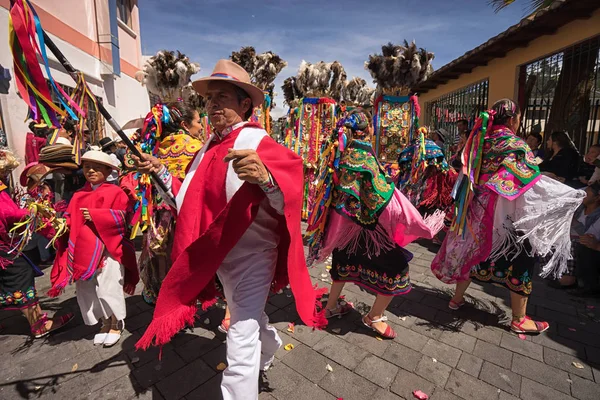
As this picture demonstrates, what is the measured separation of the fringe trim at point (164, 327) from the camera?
183 cm

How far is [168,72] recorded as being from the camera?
23.4 feet

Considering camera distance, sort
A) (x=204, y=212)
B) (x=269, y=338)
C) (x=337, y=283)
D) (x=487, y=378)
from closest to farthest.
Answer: (x=204, y=212) → (x=269, y=338) → (x=487, y=378) → (x=337, y=283)

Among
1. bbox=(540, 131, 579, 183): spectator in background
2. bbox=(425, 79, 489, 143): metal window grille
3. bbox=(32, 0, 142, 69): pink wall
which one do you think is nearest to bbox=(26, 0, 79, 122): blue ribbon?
bbox=(540, 131, 579, 183): spectator in background

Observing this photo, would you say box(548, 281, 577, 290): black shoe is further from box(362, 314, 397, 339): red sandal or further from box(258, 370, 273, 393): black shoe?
box(258, 370, 273, 393): black shoe

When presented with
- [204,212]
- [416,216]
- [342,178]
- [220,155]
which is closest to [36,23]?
[220,155]

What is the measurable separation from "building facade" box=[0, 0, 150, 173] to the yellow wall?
8.40m

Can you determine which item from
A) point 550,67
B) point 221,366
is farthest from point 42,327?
point 550,67

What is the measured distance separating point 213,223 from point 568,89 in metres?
7.52

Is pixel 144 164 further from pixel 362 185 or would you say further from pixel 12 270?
pixel 12 270

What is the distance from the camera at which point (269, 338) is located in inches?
88.0

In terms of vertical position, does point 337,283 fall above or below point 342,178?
below

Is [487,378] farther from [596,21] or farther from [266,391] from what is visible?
[596,21]

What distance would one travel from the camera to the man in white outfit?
5.86 ft

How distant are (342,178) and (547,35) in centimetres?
633
